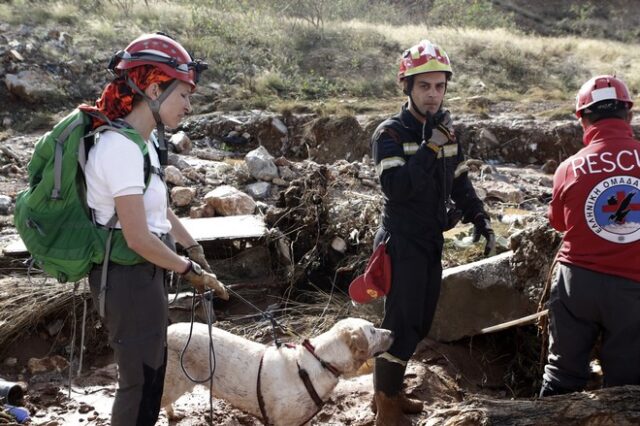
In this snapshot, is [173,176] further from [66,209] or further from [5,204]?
[66,209]

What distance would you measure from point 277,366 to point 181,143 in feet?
24.1

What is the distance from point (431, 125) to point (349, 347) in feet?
3.95

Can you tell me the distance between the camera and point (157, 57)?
2.51m

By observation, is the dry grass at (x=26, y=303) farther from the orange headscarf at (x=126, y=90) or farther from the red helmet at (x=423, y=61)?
the red helmet at (x=423, y=61)

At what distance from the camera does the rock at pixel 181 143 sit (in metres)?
10.1

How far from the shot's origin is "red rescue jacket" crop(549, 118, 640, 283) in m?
2.85

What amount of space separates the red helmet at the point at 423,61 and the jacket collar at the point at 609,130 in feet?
2.50

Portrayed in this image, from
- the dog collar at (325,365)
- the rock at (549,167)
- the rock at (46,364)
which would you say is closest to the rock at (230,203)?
the rock at (46,364)

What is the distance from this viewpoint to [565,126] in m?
11.2

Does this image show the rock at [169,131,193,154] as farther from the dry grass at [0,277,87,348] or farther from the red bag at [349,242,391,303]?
the red bag at [349,242,391,303]

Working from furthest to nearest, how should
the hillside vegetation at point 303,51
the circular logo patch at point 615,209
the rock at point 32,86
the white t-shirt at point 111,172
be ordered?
the hillside vegetation at point 303,51, the rock at point 32,86, the circular logo patch at point 615,209, the white t-shirt at point 111,172

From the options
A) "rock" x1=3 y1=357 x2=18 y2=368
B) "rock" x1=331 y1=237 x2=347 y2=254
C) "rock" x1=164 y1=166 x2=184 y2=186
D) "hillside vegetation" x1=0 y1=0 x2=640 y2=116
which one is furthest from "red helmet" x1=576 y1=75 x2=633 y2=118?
"hillside vegetation" x1=0 y1=0 x2=640 y2=116

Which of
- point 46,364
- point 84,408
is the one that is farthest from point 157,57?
point 46,364

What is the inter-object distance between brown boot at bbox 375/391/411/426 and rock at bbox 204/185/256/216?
3.38m
